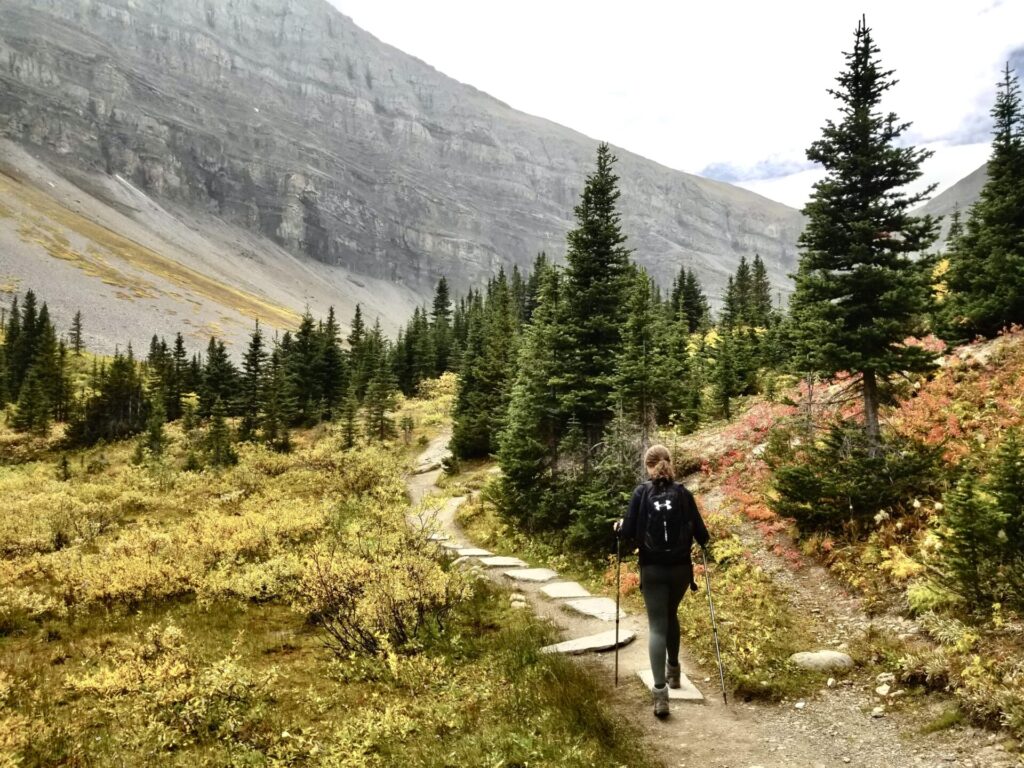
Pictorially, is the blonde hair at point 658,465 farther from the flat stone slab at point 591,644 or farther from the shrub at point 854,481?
the shrub at point 854,481

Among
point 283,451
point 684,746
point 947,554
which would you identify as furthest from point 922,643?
point 283,451

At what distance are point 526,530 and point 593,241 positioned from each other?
10.1 metres

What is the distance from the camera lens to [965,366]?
16562mm

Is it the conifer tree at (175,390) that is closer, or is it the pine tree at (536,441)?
the pine tree at (536,441)

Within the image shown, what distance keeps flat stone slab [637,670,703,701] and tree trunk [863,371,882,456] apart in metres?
7.03

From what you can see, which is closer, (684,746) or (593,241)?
(684,746)

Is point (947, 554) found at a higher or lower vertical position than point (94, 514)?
higher

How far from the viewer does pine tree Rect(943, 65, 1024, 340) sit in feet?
57.8

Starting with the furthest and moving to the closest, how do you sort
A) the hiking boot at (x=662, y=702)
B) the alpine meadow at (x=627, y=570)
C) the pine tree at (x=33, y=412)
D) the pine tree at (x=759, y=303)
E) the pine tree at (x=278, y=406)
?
the pine tree at (x=759, y=303) < the pine tree at (x=33, y=412) < the pine tree at (x=278, y=406) < the hiking boot at (x=662, y=702) < the alpine meadow at (x=627, y=570)

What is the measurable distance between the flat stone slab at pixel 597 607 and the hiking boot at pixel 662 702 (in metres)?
4.33

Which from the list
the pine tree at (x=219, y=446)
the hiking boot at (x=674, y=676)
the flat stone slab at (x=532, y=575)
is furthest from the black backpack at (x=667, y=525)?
the pine tree at (x=219, y=446)

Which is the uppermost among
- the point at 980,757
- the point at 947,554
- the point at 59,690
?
the point at 947,554

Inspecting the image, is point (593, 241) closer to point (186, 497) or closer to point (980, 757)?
point (980, 757)

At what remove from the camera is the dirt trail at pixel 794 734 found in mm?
5781
